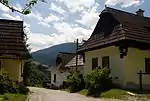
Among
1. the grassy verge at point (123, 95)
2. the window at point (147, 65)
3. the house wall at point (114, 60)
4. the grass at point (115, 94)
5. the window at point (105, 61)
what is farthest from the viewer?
the window at point (105, 61)

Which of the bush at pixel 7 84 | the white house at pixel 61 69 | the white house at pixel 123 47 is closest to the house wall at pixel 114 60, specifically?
the white house at pixel 123 47

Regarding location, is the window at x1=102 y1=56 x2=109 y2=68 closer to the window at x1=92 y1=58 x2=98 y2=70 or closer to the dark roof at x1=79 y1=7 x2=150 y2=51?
the dark roof at x1=79 y1=7 x2=150 y2=51

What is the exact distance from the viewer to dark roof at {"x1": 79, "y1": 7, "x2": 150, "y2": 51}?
23.9m

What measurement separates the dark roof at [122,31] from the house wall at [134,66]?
1.23 meters

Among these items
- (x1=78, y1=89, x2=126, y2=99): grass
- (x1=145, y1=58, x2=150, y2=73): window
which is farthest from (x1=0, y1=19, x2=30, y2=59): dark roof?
(x1=145, y1=58, x2=150, y2=73): window

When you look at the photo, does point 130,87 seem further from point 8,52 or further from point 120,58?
point 8,52

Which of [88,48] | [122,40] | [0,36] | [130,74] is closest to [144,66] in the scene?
[130,74]

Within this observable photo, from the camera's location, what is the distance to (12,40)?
25344 millimetres

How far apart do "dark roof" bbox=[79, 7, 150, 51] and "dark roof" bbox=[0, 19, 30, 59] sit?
6.62 meters

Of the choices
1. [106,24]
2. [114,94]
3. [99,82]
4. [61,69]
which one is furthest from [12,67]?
[61,69]

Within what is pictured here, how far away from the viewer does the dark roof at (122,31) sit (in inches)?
939

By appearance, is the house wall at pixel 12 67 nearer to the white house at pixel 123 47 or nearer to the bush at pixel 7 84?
the bush at pixel 7 84

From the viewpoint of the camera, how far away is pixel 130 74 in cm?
2370

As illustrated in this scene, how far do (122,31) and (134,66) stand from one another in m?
2.92
